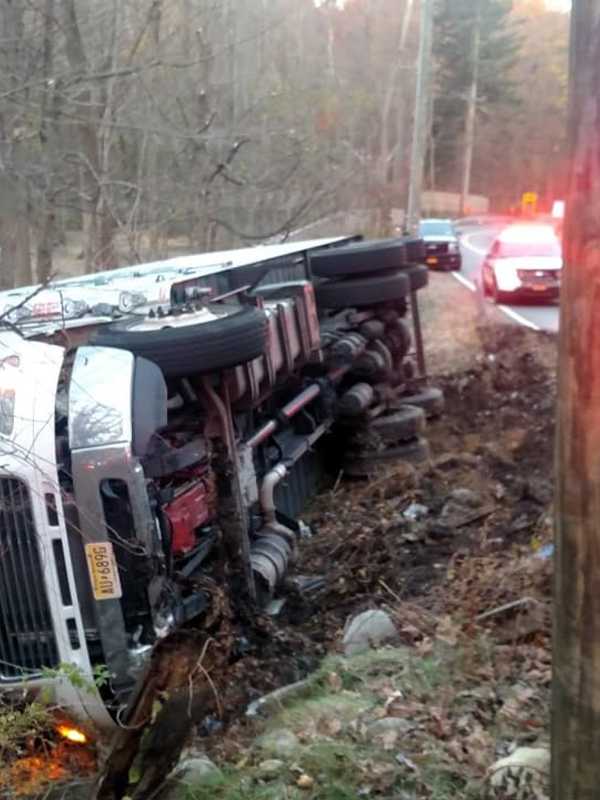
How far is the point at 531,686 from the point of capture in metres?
4.07

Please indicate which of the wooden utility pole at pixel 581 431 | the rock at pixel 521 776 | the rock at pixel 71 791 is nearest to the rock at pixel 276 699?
the rock at pixel 71 791

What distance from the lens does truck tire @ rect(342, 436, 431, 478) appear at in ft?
29.9

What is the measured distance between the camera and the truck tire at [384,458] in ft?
29.9

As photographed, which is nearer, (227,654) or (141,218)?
(227,654)

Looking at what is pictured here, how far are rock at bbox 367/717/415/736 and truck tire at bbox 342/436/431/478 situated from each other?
17.1ft

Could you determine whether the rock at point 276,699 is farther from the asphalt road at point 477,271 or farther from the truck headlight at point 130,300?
the asphalt road at point 477,271

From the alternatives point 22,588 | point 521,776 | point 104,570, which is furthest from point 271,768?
point 22,588

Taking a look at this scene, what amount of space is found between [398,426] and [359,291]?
138 cm

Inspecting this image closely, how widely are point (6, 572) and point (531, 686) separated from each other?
2.32 meters

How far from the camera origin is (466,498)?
8203 millimetres

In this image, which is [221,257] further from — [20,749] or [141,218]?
[141,218]

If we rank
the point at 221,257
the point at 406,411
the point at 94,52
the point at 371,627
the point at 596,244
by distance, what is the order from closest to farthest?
the point at 596,244 < the point at 371,627 < the point at 221,257 < the point at 406,411 < the point at 94,52

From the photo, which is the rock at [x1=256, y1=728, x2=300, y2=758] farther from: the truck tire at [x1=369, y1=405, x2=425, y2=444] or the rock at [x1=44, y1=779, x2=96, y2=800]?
the truck tire at [x1=369, y1=405, x2=425, y2=444]

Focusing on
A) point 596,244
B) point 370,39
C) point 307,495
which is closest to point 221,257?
point 307,495
